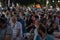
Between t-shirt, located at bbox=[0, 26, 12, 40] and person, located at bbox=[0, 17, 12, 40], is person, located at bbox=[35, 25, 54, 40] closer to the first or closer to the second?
person, located at bbox=[0, 17, 12, 40]

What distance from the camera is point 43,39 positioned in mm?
6395

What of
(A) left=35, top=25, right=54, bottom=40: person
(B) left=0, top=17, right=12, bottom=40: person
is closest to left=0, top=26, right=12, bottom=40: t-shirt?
(B) left=0, top=17, right=12, bottom=40: person

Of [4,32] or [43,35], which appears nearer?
[43,35]

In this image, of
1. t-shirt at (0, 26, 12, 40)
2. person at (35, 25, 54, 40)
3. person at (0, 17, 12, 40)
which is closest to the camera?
person at (35, 25, 54, 40)

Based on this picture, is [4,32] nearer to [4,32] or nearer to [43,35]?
[4,32]

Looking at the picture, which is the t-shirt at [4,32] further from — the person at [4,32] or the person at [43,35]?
the person at [43,35]

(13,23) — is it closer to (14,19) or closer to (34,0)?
(14,19)

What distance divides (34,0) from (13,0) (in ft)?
18.4

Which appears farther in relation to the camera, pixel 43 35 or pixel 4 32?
pixel 4 32

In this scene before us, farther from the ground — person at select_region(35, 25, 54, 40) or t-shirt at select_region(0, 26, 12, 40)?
person at select_region(35, 25, 54, 40)

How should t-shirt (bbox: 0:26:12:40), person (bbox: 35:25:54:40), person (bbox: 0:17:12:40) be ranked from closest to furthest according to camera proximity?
1. person (bbox: 35:25:54:40)
2. person (bbox: 0:17:12:40)
3. t-shirt (bbox: 0:26:12:40)

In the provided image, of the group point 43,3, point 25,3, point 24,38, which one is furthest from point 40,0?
point 24,38

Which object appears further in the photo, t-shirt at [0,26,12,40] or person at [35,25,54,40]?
t-shirt at [0,26,12,40]

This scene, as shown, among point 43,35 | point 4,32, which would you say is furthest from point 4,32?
point 43,35
